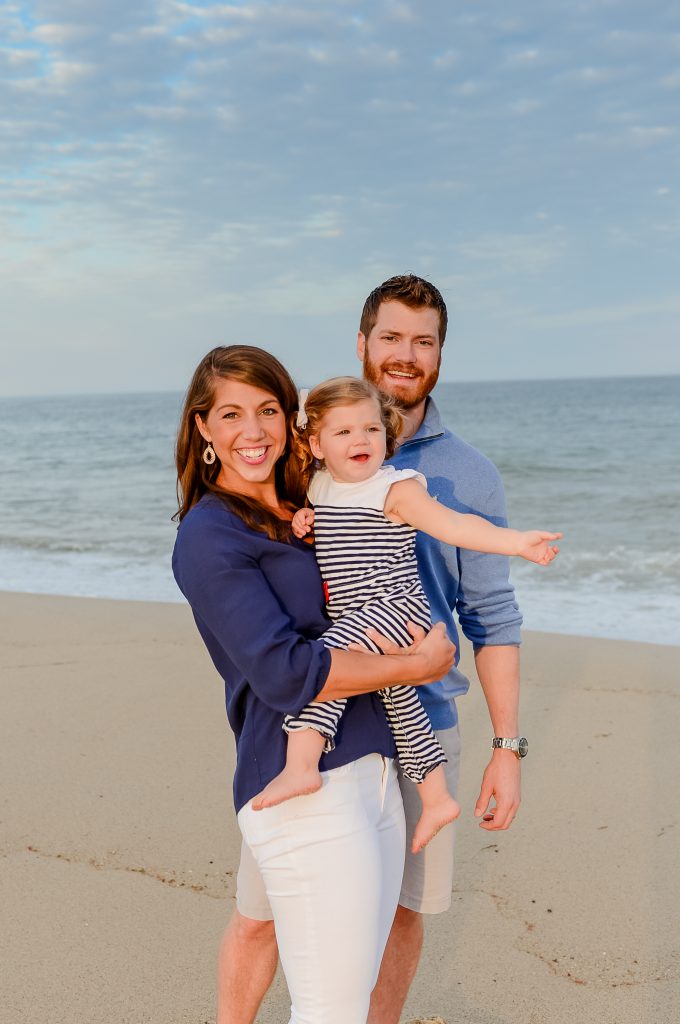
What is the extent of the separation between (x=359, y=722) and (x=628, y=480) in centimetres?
1787

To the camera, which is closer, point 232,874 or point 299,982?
point 299,982

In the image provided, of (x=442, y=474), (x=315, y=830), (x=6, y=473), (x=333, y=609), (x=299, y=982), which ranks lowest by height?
(x=6, y=473)

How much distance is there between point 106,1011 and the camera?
291 cm

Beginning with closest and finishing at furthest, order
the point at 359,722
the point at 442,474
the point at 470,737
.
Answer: the point at 359,722 < the point at 442,474 < the point at 470,737

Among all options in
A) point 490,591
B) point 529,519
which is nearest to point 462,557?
point 490,591

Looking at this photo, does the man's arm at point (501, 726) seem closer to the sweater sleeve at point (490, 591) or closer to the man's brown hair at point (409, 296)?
the sweater sleeve at point (490, 591)

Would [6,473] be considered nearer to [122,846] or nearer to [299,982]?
[122,846]

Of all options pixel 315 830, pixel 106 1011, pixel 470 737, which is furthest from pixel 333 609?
pixel 470 737

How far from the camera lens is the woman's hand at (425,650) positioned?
2035 millimetres

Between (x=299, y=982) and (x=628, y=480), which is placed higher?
(x=299, y=982)

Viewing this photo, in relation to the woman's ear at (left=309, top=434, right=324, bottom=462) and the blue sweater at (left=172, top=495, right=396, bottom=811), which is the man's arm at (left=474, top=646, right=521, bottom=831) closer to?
the blue sweater at (left=172, top=495, right=396, bottom=811)

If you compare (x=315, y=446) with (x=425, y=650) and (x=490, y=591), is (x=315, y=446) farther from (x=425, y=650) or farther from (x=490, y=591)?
(x=490, y=591)

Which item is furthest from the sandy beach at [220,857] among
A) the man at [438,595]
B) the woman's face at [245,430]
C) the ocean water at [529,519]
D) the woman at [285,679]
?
the ocean water at [529,519]

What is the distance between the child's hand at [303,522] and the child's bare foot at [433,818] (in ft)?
2.36
